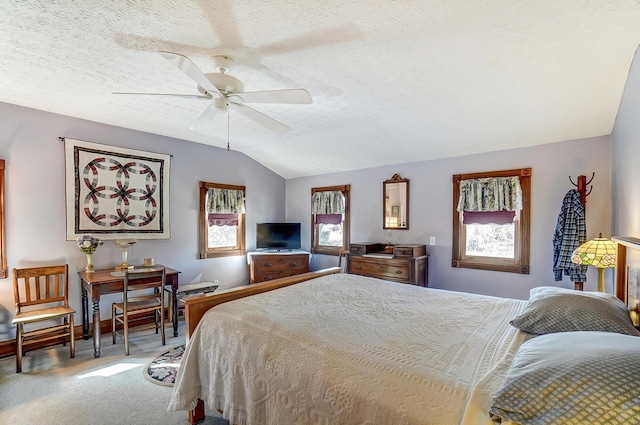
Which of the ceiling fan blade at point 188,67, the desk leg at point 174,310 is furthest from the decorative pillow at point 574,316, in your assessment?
the desk leg at point 174,310

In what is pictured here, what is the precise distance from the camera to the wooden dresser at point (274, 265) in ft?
16.2

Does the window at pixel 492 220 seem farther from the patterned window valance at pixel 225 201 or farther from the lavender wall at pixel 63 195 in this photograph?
the lavender wall at pixel 63 195

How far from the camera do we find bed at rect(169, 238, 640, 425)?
3.21 feet

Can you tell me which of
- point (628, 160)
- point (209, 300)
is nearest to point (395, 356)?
point (209, 300)

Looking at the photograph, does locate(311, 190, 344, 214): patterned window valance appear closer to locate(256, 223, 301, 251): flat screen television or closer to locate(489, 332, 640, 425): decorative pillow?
locate(256, 223, 301, 251): flat screen television

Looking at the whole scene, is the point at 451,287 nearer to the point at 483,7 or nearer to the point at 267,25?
the point at 483,7

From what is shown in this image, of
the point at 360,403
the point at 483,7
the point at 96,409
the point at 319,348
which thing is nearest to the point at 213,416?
the point at 96,409

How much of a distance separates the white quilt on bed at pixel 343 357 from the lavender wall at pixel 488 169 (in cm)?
163

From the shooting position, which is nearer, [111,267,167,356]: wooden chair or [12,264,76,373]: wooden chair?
[12,264,76,373]: wooden chair

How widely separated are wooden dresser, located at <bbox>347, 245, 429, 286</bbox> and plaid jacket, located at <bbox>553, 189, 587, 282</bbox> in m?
1.43

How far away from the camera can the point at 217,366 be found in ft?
5.96

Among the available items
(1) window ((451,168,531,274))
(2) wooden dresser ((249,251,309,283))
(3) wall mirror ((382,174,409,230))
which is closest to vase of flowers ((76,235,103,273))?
(2) wooden dresser ((249,251,309,283))

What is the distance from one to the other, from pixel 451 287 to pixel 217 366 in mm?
3243

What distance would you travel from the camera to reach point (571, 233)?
3059 mm
